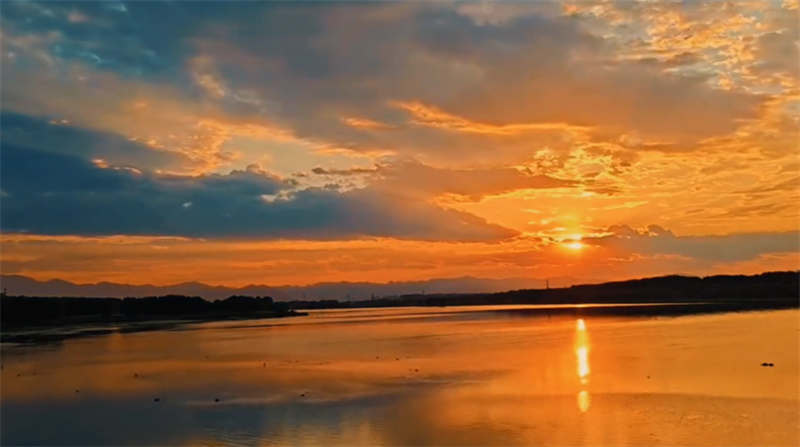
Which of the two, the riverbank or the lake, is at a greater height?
the riverbank

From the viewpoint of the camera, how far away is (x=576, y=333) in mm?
50062

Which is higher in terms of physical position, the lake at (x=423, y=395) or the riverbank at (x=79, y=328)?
the riverbank at (x=79, y=328)

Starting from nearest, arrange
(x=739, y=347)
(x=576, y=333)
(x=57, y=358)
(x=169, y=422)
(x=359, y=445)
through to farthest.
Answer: (x=359, y=445) → (x=169, y=422) → (x=739, y=347) → (x=57, y=358) → (x=576, y=333)

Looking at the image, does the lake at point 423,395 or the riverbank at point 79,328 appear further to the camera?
the riverbank at point 79,328

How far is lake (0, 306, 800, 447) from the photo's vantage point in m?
17.3

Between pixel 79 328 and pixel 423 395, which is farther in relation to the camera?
pixel 79 328

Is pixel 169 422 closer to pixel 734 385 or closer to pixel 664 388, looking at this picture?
pixel 664 388

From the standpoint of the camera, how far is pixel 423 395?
23.4 metres

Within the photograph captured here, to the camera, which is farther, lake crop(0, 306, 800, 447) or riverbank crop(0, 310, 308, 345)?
riverbank crop(0, 310, 308, 345)

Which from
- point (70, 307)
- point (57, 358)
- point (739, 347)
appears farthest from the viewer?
point (70, 307)

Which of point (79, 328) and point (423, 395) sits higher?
point (79, 328)

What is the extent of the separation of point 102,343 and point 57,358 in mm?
12941

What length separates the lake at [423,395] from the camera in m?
17.3

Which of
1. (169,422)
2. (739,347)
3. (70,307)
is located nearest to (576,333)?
(739,347)
